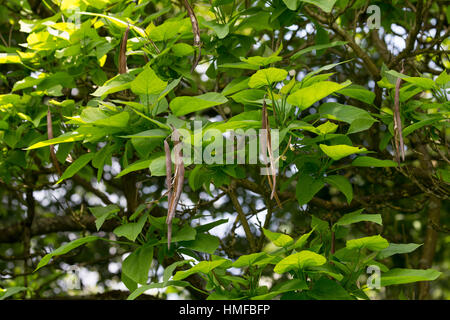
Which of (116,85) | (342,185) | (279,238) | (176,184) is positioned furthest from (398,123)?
(116,85)

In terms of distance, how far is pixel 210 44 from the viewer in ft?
4.80

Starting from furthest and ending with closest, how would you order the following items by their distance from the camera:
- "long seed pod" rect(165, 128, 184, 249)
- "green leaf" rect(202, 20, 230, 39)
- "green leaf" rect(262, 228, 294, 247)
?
1. "green leaf" rect(202, 20, 230, 39)
2. "green leaf" rect(262, 228, 294, 247)
3. "long seed pod" rect(165, 128, 184, 249)

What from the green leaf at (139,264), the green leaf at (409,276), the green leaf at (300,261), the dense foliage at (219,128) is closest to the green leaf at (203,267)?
the dense foliage at (219,128)

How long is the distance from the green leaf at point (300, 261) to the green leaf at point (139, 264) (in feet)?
1.11

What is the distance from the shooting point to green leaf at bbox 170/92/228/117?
109 cm

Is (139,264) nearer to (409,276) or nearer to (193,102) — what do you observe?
(193,102)

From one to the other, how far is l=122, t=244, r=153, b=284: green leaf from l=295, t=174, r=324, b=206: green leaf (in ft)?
1.21

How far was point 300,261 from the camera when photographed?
1.01 metres

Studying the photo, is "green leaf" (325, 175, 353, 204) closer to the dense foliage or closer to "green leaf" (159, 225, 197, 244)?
the dense foliage

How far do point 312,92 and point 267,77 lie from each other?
0.36 feet

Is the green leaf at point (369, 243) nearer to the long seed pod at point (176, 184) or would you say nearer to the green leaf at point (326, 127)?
the green leaf at point (326, 127)

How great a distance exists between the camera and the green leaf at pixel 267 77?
1.11m

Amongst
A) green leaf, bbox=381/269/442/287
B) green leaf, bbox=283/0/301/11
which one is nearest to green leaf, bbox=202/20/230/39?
green leaf, bbox=283/0/301/11
